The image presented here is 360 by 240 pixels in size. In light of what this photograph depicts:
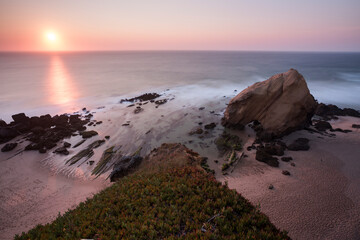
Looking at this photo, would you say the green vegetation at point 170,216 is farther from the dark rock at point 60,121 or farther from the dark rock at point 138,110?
the dark rock at point 138,110

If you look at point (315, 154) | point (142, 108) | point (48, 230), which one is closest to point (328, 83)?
point (315, 154)

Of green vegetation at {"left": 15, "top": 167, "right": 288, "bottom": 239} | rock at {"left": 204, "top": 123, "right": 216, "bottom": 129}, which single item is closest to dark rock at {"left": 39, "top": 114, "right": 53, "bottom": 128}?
rock at {"left": 204, "top": 123, "right": 216, "bottom": 129}

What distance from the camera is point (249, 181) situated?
15.3 m

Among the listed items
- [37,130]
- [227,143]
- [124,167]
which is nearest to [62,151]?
[37,130]

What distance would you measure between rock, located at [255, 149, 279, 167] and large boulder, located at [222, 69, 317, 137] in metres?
5.15

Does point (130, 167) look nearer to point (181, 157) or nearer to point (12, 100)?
point (181, 157)

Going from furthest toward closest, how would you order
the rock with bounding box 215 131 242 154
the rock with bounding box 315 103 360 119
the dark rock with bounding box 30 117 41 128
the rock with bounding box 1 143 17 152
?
the rock with bounding box 315 103 360 119 → the dark rock with bounding box 30 117 41 128 → the rock with bounding box 1 143 17 152 → the rock with bounding box 215 131 242 154

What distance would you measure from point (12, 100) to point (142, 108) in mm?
39575

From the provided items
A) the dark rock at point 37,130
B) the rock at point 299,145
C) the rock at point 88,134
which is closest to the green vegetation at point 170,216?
the rock at point 299,145

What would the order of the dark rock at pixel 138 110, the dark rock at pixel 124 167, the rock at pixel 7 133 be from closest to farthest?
the dark rock at pixel 124 167
the rock at pixel 7 133
the dark rock at pixel 138 110

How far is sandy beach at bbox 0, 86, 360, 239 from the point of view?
38.2ft

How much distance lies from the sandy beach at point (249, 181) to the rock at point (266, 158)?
528mm

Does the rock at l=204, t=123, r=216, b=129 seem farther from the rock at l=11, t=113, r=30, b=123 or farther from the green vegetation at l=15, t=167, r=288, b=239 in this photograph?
the rock at l=11, t=113, r=30, b=123

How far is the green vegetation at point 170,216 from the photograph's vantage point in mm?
6332
